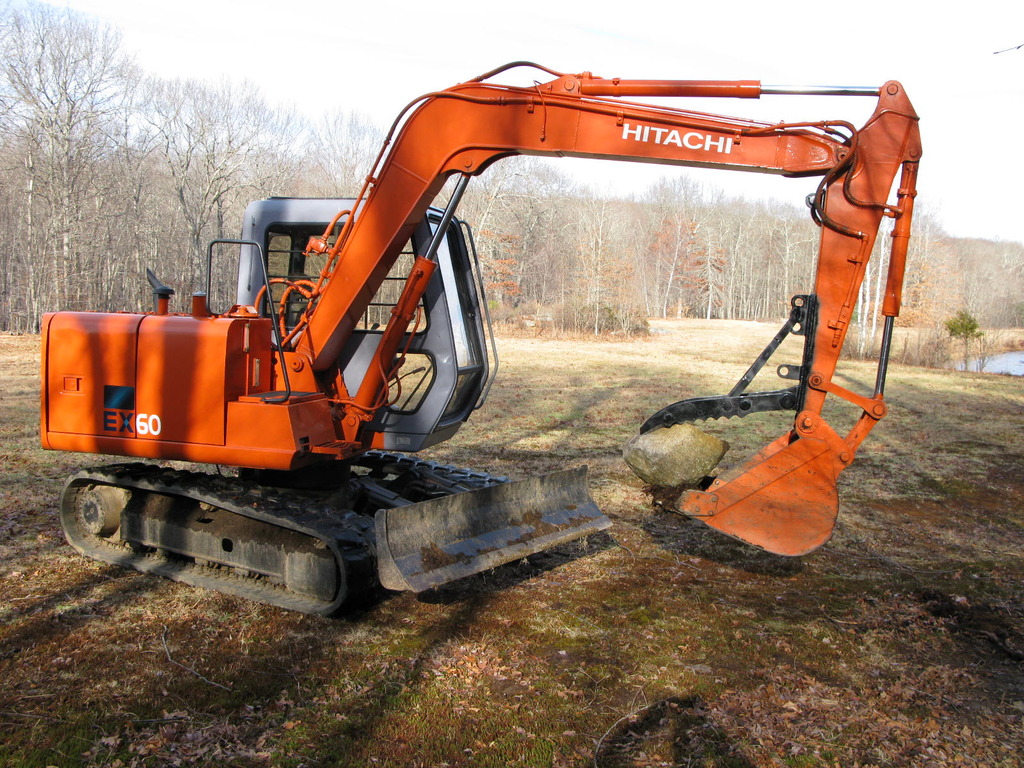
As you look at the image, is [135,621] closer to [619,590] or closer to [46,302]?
[619,590]

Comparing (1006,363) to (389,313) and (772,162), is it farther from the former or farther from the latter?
(389,313)

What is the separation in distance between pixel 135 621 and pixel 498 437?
6.55 m

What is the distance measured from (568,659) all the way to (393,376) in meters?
2.23

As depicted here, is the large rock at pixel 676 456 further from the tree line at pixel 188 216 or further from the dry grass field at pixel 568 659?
the tree line at pixel 188 216

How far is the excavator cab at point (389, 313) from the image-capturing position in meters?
5.54

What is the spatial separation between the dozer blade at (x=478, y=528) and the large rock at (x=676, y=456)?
2.41 feet

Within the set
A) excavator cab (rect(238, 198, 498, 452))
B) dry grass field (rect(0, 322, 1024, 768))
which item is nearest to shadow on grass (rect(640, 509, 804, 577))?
dry grass field (rect(0, 322, 1024, 768))

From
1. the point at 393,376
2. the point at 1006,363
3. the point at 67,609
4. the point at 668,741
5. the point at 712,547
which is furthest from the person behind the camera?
the point at 1006,363

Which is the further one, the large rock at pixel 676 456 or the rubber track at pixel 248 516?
the large rock at pixel 676 456

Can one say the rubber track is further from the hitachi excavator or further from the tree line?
the tree line

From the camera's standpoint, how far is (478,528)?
5074mm

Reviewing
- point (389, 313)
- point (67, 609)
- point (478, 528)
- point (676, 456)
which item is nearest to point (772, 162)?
point (676, 456)

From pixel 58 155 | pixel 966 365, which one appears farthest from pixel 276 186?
pixel 966 365

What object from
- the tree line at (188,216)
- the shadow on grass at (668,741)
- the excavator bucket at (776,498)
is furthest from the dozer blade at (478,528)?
the tree line at (188,216)
